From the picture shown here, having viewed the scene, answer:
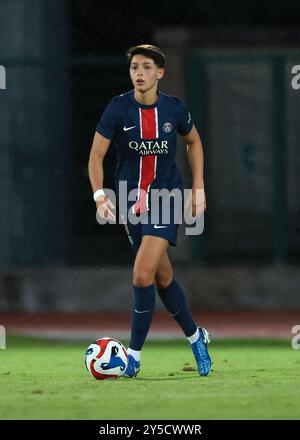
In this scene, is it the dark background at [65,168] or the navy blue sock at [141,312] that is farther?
the dark background at [65,168]

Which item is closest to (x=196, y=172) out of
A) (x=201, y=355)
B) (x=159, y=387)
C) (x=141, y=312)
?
(x=141, y=312)

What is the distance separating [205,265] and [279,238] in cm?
90

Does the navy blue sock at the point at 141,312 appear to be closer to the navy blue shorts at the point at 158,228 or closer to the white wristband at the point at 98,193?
the navy blue shorts at the point at 158,228

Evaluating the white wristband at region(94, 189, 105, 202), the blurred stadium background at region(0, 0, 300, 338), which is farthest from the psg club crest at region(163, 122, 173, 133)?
the blurred stadium background at region(0, 0, 300, 338)

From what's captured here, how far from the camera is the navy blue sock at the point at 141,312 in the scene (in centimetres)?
1002

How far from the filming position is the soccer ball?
32.7 feet

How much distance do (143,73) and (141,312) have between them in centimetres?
149

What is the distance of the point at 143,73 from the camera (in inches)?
395

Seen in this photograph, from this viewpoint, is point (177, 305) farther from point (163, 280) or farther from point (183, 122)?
point (183, 122)

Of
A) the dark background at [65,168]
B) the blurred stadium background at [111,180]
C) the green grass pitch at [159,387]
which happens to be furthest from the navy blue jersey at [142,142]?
the dark background at [65,168]

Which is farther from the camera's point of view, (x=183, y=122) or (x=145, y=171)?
(x=183, y=122)

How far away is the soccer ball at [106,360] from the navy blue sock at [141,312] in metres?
0.12

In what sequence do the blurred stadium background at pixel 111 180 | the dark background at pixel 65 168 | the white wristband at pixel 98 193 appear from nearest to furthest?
1. the white wristband at pixel 98 193
2. the blurred stadium background at pixel 111 180
3. the dark background at pixel 65 168

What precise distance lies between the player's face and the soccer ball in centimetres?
160
